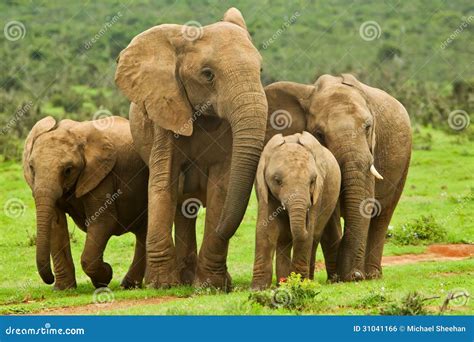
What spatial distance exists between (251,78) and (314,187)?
1508 mm

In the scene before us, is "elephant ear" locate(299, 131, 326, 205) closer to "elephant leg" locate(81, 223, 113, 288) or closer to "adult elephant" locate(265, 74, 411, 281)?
"adult elephant" locate(265, 74, 411, 281)

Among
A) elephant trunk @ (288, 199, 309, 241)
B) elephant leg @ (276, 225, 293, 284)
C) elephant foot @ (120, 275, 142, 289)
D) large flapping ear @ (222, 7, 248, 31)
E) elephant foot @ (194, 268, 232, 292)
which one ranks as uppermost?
large flapping ear @ (222, 7, 248, 31)

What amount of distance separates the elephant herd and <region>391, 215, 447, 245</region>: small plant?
12.8 feet

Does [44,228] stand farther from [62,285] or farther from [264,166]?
[264,166]

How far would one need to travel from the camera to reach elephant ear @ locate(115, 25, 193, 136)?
45.0 feet

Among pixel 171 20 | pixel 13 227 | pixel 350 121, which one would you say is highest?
pixel 171 20

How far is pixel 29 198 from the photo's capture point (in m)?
24.6

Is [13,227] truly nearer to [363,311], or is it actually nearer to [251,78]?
[251,78]

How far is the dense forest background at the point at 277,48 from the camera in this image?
139ft

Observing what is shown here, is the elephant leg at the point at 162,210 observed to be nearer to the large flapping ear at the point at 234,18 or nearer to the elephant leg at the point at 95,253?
the elephant leg at the point at 95,253

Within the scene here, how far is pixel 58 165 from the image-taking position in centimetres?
1445

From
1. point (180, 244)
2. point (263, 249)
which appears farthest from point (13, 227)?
point (263, 249)

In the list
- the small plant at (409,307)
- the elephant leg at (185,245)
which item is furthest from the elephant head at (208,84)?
the small plant at (409,307)

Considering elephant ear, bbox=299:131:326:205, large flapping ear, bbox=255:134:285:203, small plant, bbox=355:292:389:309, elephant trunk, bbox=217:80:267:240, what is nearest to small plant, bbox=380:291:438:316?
small plant, bbox=355:292:389:309
